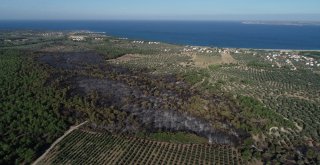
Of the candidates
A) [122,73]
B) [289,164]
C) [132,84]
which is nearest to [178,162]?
[289,164]

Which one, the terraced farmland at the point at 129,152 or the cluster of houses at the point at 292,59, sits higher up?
the cluster of houses at the point at 292,59

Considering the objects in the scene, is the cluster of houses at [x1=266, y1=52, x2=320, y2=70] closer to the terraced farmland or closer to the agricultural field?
the agricultural field

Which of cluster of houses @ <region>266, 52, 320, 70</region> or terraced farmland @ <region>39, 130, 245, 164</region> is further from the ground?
cluster of houses @ <region>266, 52, 320, 70</region>

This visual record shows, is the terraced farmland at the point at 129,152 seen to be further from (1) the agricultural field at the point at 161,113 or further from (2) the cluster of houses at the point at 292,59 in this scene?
(2) the cluster of houses at the point at 292,59

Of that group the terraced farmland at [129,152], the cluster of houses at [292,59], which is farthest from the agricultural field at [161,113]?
the cluster of houses at [292,59]

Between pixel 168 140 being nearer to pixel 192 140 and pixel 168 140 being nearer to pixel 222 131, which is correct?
pixel 192 140

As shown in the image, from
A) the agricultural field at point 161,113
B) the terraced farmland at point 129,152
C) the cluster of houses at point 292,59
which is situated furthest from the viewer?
the cluster of houses at point 292,59

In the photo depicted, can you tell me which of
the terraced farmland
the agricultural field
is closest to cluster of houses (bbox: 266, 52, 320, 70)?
the agricultural field
